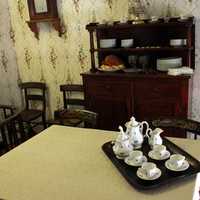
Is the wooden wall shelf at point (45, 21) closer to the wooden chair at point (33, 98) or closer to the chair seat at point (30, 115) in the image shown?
the wooden chair at point (33, 98)

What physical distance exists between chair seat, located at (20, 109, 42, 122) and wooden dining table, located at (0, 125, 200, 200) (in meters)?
1.45

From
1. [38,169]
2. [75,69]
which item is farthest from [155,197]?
[75,69]

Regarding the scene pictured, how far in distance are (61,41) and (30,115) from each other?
38.0 inches

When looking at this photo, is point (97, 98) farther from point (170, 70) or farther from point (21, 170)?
point (21, 170)

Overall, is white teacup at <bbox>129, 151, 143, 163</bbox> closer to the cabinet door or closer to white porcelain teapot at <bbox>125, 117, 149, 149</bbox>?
white porcelain teapot at <bbox>125, 117, 149, 149</bbox>

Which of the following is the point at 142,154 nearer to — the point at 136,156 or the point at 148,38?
the point at 136,156

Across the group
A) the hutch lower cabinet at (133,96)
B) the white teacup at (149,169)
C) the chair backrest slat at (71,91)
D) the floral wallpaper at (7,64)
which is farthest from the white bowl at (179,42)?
the floral wallpaper at (7,64)

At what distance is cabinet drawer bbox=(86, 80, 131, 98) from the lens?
277 cm

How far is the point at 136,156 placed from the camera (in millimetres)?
1484

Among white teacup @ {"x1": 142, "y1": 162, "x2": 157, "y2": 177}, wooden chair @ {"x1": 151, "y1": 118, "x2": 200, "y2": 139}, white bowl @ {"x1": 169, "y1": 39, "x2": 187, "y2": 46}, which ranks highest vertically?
white bowl @ {"x1": 169, "y1": 39, "x2": 187, "y2": 46}

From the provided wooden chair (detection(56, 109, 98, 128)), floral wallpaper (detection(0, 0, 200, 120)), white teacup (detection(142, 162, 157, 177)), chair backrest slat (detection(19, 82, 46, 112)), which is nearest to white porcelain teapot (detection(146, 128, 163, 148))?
white teacup (detection(142, 162, 157, 177))

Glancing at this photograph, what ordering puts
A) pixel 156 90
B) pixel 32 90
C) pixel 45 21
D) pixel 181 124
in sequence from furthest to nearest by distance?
pixel 32 90, pixel 45 21, pixel 156 90, pixel 181 124

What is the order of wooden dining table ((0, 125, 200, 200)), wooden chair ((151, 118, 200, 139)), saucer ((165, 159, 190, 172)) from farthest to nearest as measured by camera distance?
wooden chair ((151, 118, 200, 139))
saucer ((165, 159, 190, 172))
wooden dining table ((0, 125, 200, 200))

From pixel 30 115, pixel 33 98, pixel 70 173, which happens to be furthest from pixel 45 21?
pixel 70 173
